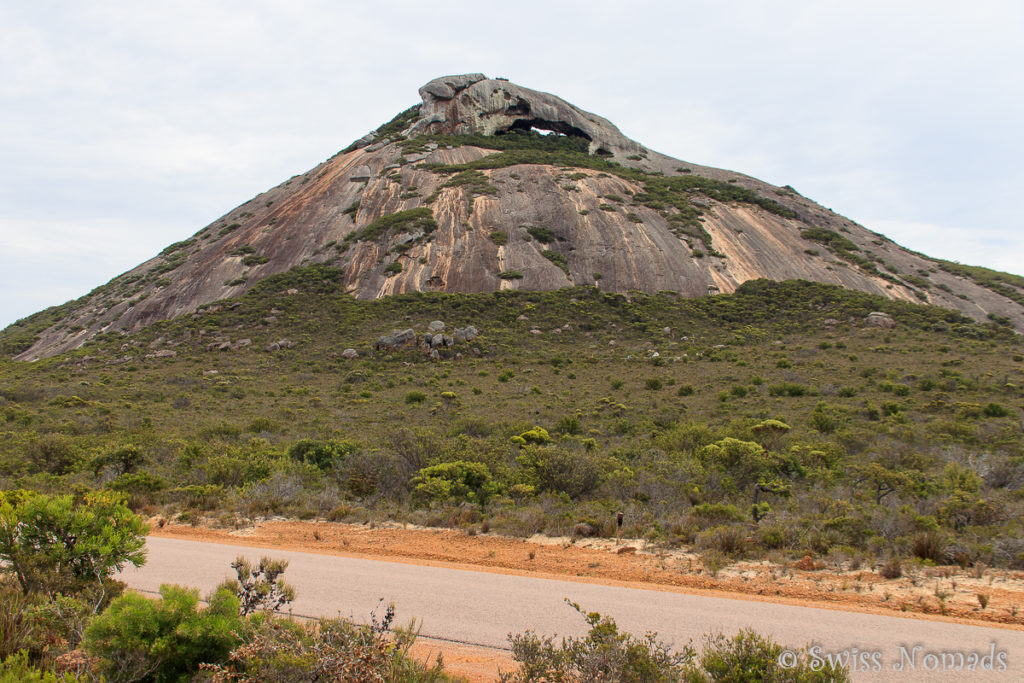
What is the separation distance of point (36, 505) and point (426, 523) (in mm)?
6699

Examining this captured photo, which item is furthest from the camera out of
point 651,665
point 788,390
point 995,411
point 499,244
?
point 499,244

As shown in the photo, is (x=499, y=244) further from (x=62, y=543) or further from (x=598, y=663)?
(x=598, y=663)

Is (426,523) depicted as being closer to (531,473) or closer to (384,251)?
(531,473)

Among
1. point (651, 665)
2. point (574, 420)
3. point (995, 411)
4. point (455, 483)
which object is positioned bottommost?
point (455, 483)

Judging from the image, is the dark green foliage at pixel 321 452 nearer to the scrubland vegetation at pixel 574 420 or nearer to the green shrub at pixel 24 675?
the scrubland vegetation at pixel 574 420

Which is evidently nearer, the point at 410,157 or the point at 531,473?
the point at 531,473

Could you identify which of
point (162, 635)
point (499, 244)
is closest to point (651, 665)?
point (162, 635)

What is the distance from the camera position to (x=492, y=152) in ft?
193

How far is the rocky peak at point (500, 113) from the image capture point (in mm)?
63156

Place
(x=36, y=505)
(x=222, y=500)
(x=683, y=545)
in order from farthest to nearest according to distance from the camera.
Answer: (x=222, y=500) → (x=683, y=545) → (x=36, y=505)

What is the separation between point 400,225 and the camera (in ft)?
145

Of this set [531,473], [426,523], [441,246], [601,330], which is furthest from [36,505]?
[441,246]

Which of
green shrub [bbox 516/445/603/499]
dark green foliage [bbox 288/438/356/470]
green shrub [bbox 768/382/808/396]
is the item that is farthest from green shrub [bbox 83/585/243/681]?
green shrub [bbox 768/382/808/396]

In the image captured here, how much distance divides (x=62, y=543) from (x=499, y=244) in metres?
39.6
